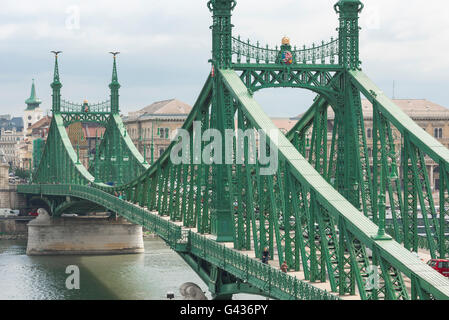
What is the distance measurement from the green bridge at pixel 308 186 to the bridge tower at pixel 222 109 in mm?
58

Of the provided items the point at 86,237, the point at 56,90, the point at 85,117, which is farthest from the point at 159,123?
the point at 86,237

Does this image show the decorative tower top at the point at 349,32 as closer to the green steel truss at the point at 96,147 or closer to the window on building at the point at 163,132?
the green steel truss at the point at 96,147

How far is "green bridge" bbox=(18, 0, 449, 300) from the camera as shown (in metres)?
40.5

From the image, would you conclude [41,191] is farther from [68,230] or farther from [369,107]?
[369,107]

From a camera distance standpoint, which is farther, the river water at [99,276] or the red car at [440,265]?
the river water at [99,276]

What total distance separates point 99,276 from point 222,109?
150 ft

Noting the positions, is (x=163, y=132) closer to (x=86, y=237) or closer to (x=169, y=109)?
(x=169, y=109)

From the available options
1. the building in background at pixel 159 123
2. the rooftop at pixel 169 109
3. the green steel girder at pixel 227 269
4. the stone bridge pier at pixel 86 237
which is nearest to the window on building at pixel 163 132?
the building in background at pixel 159 123

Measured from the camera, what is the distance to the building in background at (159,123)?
188250 mm

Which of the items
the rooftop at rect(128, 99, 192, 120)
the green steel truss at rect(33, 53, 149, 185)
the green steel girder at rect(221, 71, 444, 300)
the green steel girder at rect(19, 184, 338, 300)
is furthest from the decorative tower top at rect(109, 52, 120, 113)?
the green steel girder at rect(221, 71, 444, 300)

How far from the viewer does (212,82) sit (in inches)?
2285

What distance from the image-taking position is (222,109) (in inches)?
2233
